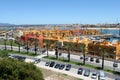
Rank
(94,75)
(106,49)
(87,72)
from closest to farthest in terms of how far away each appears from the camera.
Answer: (94,75) → (87,72) → (106,49)

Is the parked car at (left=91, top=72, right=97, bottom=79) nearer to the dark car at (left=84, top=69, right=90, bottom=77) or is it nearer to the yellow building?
the dark car at (left=84, top=69, right=90, bottom=77)

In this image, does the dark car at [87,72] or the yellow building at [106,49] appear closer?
the dark car at [87,72]

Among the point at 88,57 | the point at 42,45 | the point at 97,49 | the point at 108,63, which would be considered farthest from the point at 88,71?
the point at 42,45

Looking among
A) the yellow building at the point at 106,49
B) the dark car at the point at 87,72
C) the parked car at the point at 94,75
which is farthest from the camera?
the yellow building at the point at 106,49

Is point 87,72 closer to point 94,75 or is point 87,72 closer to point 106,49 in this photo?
point 94,75

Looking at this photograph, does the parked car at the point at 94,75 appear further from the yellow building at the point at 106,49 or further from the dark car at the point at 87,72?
the yellow building at the point at 106,49

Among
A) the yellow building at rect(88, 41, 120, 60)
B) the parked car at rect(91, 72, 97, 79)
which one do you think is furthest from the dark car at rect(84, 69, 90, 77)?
the yellow building at rect(88, 41, 120, 60)

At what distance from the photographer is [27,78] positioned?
123 ft

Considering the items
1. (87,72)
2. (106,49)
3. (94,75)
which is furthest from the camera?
(106,49)

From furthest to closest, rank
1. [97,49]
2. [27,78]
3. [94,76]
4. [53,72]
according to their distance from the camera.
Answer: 1. [97,49]
2. [53,72]
3. [94,76]
4. [27,78]

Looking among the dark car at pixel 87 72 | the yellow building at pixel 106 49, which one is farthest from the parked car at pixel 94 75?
the yellow building at pixel 106 49

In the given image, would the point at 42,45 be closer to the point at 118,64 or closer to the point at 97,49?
the point at 97,49

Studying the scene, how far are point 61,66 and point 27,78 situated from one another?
35728mm

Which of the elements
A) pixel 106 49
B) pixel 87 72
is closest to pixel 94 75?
pixel 87 72
